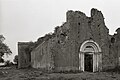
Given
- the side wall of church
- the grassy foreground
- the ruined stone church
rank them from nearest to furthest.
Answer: the grassy foreground → the ruined stone church → the side wall of church

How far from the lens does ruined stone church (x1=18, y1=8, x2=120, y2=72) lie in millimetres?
25547

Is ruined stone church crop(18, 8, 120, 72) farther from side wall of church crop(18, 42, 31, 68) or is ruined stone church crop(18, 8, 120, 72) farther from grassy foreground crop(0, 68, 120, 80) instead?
side wall of church crop(18, 42, 31, 68)

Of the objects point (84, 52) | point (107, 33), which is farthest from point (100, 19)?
point (84, 52)

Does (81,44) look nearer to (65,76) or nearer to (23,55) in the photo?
(65,76)

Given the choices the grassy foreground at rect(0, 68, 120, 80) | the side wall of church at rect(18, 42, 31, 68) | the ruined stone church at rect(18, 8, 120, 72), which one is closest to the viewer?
the grassy foreground at rect(0, 68, 120, 80)

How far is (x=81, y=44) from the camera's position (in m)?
26.3

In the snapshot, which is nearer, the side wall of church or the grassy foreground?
the grassy foreground

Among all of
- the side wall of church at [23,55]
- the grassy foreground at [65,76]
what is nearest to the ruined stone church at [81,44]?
the grassy foreground at [65,76]

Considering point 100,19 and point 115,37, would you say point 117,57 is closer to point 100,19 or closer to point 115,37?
point 115,37

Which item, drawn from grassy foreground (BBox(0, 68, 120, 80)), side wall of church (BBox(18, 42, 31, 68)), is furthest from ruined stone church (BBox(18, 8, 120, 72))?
side wall of church (BBox(18, 42, 31, 68))

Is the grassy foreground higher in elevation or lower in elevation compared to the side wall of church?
lower

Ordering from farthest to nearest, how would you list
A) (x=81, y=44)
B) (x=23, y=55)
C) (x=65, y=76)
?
(x=23, y=55) → (x=81, y=44) → (x=65, y=76)

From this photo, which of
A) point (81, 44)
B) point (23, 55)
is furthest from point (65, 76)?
point (23, 55)

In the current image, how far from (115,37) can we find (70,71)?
7.58 m
